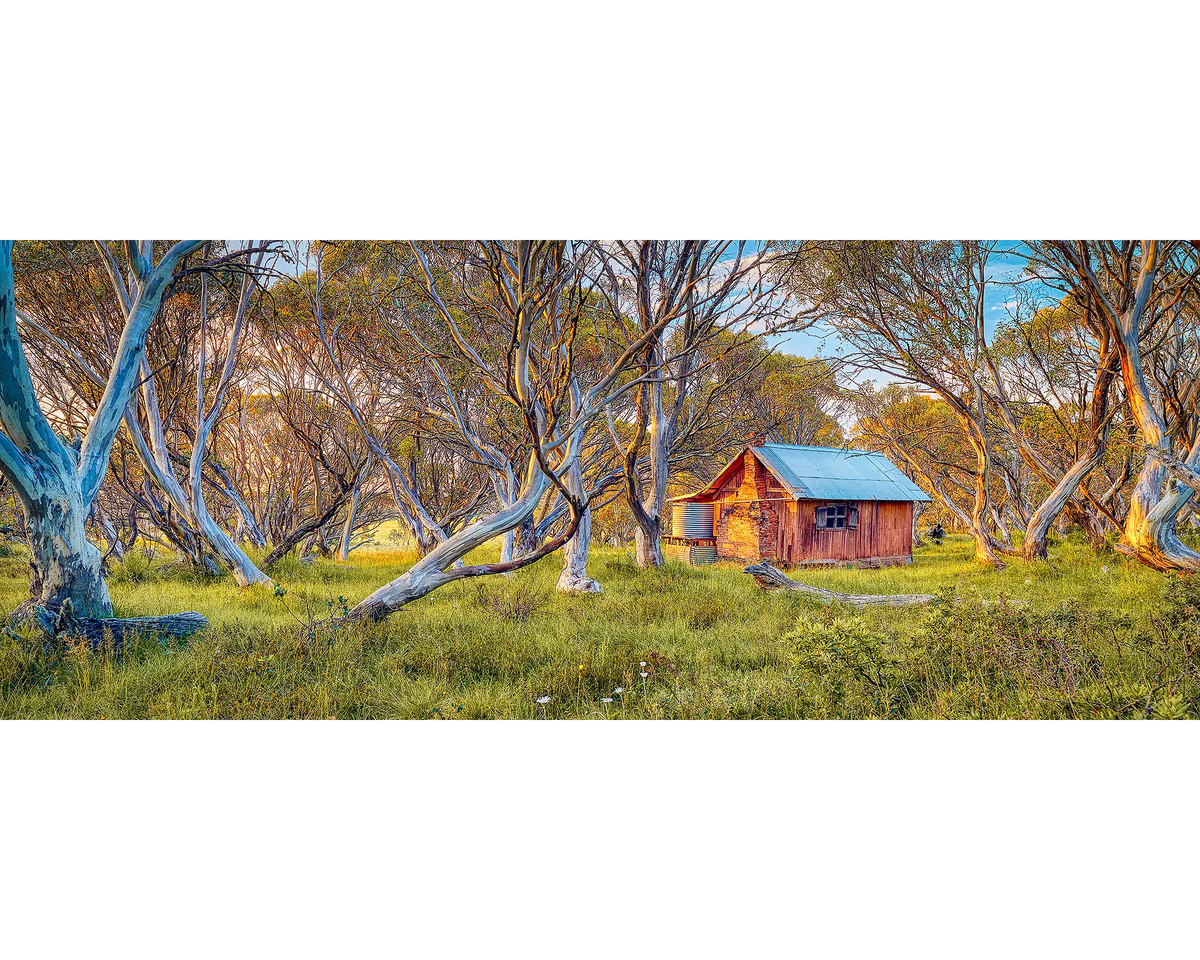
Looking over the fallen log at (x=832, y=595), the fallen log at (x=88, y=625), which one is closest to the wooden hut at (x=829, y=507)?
the fallen log at (x=832, y=595)

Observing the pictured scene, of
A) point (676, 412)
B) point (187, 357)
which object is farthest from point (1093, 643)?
→ point (187, 357)

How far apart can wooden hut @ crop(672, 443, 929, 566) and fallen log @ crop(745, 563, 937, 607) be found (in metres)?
4.83

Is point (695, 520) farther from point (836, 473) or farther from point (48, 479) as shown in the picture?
point (48, 479)

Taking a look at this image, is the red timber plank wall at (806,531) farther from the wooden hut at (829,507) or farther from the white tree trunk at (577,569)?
→ the white tree trunk at (577,569)

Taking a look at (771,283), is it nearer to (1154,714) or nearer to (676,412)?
(676,412)

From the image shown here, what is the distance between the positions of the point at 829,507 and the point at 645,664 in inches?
371

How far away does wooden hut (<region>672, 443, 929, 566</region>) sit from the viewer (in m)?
11.4

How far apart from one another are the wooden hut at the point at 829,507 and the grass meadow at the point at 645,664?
6.24m

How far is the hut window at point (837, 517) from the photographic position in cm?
1158

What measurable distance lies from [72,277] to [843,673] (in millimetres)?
9381

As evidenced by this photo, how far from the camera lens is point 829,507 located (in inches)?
459

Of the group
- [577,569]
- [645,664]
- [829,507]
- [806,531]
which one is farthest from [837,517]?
[645,664]

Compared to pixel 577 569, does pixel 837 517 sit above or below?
above
